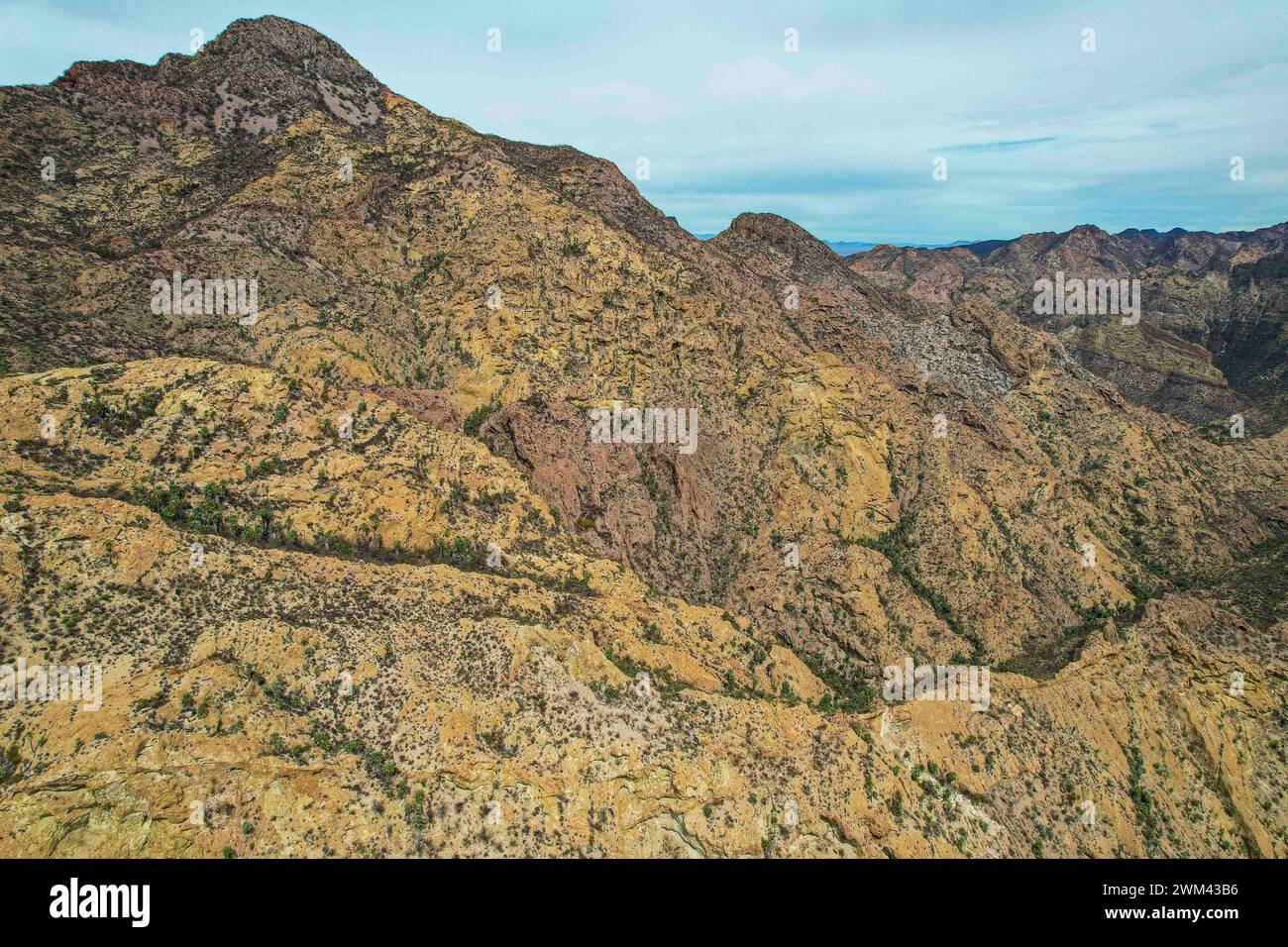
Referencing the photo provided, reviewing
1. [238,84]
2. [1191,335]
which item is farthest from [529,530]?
[1191,335]

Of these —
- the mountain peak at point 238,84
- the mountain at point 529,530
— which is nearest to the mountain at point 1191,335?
the mountain at point 529,530

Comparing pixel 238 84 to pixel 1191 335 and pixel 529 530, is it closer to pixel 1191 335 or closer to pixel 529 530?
pixel 529 530

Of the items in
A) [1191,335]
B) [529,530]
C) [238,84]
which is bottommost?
[529,530]

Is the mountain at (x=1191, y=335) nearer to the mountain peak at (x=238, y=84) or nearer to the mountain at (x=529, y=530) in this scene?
the mountain at (x=529, y=530)

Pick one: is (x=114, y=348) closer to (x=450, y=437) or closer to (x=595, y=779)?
(x=450, y=437)

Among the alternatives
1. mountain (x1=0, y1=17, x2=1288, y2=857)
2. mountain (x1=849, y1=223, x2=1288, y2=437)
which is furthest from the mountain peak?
mountain (x1=849, y1=223, x2=1288, y2=437)

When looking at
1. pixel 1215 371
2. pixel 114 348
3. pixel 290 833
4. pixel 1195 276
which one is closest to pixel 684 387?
pixel 114 348

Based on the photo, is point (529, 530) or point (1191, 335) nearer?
point (529, 530)

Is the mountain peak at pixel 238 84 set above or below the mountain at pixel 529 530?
above

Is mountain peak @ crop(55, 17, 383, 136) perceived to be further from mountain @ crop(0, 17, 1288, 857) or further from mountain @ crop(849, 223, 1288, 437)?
mountain @ crop(849, 223, 1288, 437)
